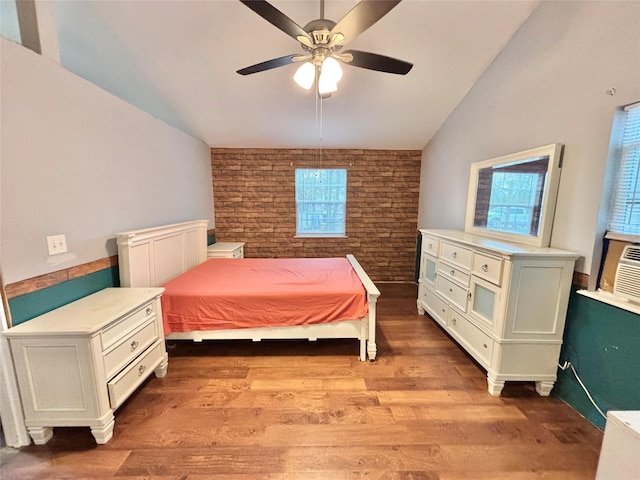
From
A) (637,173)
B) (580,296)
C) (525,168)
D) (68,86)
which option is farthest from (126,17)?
(580,296)

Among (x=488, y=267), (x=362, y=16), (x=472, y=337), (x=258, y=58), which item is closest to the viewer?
(x=362, y=16)

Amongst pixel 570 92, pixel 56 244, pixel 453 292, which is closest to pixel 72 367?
pixel 56 244

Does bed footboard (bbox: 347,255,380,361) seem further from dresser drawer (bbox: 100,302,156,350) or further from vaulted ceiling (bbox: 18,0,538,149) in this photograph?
vaulted ceiling (bbox: 18,0,538,149)

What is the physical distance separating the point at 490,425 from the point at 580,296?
1.05 meters

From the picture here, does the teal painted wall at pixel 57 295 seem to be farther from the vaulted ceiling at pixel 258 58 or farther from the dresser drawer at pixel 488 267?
the dresser drawer at pixel 488 267

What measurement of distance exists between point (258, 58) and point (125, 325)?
2.46 metres

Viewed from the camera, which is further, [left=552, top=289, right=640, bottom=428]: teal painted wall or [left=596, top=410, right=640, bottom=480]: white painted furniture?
[left=552, top=289, right=640, bottom=428]: teal painted wall

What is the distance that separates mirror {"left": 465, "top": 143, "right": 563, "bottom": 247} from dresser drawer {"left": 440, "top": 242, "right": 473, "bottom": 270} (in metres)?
0.43

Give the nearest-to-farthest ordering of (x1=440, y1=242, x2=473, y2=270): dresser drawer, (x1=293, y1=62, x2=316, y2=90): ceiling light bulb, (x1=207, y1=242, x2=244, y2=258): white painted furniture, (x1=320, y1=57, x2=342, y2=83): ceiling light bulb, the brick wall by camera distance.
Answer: (x1=320, y1=57, x2=342, y2=83): ceiling light bulb
(x1=293, y1=62, x2=316, y2=90): ceiling light bulb
(x1=440, y1=242, x2=473, y2=270): dresser drawer
(x1=207, y1=242, x2=244, y2=258): white painted furniture
the brick wall

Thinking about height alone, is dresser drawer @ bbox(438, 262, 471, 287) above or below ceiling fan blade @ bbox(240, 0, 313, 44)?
below

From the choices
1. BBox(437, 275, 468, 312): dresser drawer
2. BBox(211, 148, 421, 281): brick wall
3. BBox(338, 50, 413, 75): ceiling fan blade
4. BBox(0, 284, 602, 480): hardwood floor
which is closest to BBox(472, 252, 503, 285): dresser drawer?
BBox(437, 275, 468, 312): dresser drawer

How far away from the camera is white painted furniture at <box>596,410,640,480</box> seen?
34.4 inches

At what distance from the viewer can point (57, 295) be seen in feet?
5.60

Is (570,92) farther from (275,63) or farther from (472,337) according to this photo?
(275,63)
